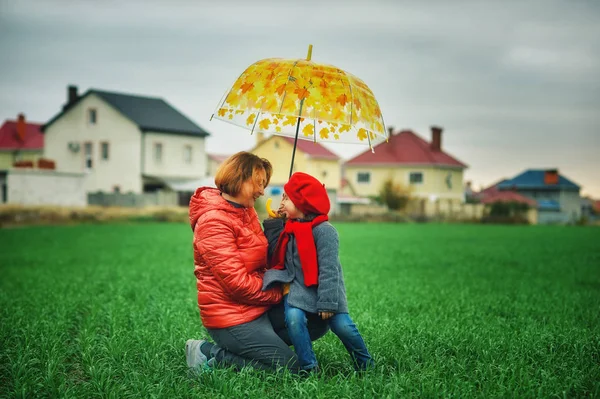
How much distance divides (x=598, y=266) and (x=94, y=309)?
14.1 m

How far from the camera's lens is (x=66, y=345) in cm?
652

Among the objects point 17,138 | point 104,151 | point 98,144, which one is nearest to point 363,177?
point 104,151

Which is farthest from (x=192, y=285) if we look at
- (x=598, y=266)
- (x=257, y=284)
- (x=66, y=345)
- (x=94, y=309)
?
(x=598, y=266)

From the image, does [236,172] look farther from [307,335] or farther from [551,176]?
[551,176]

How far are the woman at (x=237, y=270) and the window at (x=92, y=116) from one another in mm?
51901

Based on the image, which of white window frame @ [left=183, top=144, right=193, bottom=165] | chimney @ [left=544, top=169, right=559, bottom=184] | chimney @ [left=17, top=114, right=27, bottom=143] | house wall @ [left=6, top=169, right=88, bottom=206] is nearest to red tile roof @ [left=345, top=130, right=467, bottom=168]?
white window frame @ [left=183, top=144, right=193, bottom=165]

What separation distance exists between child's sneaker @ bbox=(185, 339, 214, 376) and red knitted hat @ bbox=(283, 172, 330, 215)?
5.33ft

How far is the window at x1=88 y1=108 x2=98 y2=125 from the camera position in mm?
53531

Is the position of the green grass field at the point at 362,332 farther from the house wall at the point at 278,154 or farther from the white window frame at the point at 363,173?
the white window frame at the point at 363,173

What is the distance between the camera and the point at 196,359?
5.32 m

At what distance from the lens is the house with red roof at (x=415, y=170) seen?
6281cm

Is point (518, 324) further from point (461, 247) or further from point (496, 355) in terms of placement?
point (461, 247)

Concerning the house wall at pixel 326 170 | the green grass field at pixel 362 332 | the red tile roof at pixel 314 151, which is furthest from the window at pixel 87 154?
the green grass field at pixel 362 332

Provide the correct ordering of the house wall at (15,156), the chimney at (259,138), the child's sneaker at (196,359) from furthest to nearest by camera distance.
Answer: the house wall at (15,156), the chimney at (259,138), the child's sneaker at (196,359)
